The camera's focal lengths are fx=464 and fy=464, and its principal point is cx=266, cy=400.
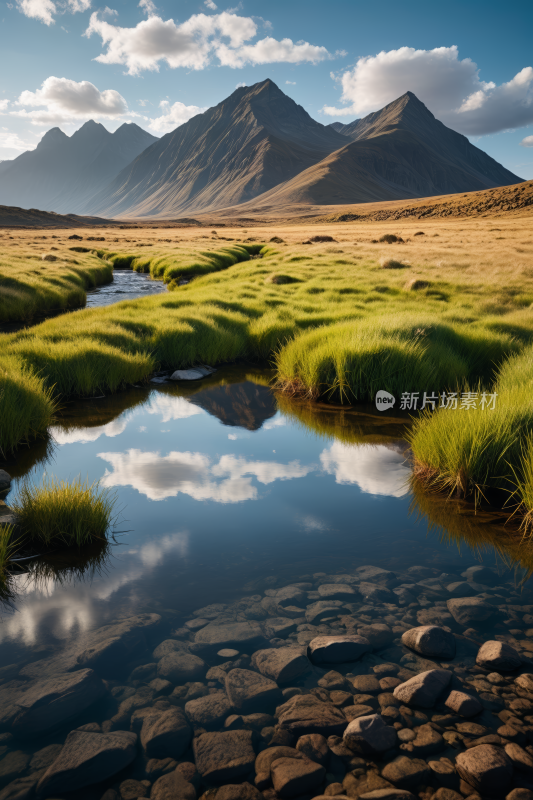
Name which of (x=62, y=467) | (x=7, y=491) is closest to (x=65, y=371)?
(x=62, y=467)

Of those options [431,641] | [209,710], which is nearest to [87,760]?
[209,710]

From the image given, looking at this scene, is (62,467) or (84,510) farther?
(62,467)

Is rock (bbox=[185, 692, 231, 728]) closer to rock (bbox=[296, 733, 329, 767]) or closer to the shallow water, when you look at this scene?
the shallow water

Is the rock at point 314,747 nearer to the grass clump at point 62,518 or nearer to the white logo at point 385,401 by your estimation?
the grass clump at point 62,518

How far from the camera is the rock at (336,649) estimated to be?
11.3ft

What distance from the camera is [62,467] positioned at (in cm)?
707

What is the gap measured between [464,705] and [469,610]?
109 centimetres

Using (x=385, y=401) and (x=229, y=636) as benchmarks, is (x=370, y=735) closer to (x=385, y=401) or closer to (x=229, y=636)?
(x=229, y=636)

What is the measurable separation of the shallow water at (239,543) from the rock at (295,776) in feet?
1.99

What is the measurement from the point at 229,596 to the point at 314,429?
515cm

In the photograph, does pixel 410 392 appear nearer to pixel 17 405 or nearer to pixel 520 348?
pixel 520 348

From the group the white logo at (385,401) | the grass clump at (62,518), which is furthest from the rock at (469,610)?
the white logo at (385,401)

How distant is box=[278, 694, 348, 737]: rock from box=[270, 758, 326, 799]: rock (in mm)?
207

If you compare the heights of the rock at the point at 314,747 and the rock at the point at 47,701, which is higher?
the rock at the point at 47,701
